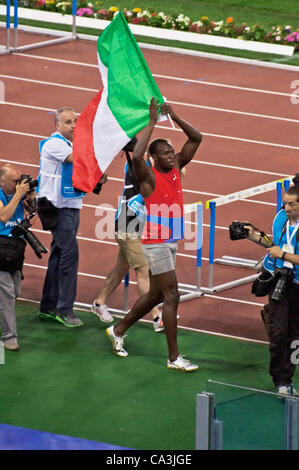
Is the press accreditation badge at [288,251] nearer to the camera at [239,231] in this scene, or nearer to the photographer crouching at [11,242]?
the camera at [239,231]

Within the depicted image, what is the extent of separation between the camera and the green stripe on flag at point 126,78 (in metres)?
12.1

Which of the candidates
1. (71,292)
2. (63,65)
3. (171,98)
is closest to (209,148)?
(171,98)

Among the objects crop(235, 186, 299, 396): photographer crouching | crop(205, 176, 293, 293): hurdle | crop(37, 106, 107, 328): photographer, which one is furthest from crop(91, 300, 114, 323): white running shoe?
crop(235, 186, 299, 396): photographer crouching

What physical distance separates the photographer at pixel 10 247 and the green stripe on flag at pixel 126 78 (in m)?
1.11

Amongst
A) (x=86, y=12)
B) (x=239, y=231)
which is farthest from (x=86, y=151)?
(x=86, y=12)

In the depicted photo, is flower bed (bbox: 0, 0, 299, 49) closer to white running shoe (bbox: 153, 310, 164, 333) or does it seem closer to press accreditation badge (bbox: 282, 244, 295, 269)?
white running shoe (bbox: 153, 310, 164, 333)

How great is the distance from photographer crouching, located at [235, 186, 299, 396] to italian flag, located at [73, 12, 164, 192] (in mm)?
1564

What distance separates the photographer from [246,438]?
29.7 ft

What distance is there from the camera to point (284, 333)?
37.9 ft

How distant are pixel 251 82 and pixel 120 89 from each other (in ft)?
35.3

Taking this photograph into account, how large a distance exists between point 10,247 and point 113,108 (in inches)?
62.7

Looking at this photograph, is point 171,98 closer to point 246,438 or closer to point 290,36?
point 290,36

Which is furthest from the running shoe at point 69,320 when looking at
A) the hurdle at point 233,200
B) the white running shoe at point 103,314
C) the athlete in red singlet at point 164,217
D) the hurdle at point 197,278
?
the hurdle at point 233,200

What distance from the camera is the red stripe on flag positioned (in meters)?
12.4
